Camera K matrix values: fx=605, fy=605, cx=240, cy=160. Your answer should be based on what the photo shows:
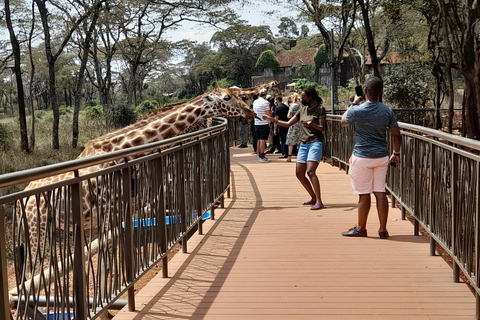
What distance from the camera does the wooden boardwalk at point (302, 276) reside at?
173 inches

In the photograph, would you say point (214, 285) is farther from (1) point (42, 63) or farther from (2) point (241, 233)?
(1) point (42, 63)

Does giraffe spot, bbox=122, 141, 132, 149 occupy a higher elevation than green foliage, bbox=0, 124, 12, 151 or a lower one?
higher

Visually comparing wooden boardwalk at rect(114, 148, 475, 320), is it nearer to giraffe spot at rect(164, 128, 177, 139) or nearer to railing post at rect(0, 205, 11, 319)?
giraffe spot at rect(164, 128, 177, 139)

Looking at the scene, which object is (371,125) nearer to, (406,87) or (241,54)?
(406,87)

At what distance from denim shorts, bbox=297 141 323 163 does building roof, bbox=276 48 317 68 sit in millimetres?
58600

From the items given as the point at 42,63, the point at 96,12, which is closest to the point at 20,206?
the point at 96,12

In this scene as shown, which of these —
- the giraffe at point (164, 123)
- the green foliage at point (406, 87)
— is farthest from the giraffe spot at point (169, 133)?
the green foliage at point (406, 87)

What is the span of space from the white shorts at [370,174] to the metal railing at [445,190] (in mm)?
354

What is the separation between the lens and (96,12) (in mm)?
23531

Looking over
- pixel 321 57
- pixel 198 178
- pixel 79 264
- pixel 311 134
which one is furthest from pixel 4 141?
pixel 321 57

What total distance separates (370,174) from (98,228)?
3.36 metres

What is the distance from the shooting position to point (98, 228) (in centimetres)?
386

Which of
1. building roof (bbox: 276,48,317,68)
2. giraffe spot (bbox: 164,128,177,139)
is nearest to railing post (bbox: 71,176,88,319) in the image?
giraffe spot (bbox: 164,128,177,139)

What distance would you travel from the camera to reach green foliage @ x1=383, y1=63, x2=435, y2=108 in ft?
99.0
